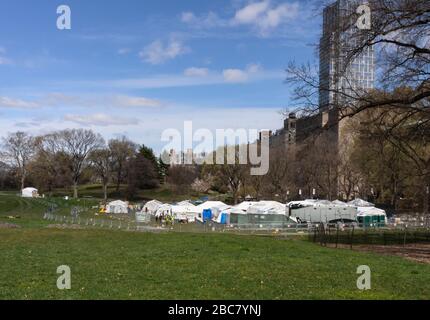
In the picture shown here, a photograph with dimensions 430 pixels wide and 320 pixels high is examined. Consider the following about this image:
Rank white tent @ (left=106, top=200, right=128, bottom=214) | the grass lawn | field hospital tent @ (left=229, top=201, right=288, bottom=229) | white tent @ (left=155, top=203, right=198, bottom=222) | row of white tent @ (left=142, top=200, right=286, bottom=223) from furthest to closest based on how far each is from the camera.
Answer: white tent @ (left=106, top=200, right=128, bottom=214) < white tent @ (left=155, top=203, right=198, bottom=222) < row of white tent @ (left=142, top=200, right=286, bottom=223) < field hospital tent @ (left=229, top=201, right=288, bottom=229) < the grass lawn

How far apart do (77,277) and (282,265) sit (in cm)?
623

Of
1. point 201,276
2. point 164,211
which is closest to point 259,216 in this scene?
point 164,211

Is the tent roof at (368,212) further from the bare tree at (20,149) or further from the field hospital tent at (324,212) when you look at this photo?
the bare tree at (20,149)

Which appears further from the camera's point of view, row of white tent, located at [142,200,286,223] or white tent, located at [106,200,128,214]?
white tent, located at [106,200,128,214]

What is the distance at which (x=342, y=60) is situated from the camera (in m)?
22.8

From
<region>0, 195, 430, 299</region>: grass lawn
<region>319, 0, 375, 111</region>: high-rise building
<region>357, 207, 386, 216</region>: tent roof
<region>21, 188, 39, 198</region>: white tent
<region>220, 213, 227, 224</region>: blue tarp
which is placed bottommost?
<region>220, 213, 227, 224</region>: blue tarp

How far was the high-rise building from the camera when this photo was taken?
21.9 meters

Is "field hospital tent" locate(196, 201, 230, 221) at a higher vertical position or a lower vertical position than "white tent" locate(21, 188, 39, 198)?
lower

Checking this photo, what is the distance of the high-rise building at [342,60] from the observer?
861 inches

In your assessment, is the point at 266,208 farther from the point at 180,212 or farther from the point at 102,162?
the point at 102,162

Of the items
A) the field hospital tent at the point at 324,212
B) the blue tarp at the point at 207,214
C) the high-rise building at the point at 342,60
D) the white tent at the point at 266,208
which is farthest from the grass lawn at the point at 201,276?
the blue tarp at the point at 207,214

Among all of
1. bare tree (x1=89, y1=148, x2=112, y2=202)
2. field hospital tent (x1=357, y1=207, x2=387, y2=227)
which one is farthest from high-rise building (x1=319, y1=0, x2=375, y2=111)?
bare tree (x1=89, y1=148, x2=112, y2=202)

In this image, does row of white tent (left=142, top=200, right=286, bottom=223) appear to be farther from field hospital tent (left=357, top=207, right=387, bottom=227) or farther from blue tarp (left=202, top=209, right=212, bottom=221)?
field hospital tent (left=357, top=207, right=387, bottom=227)
